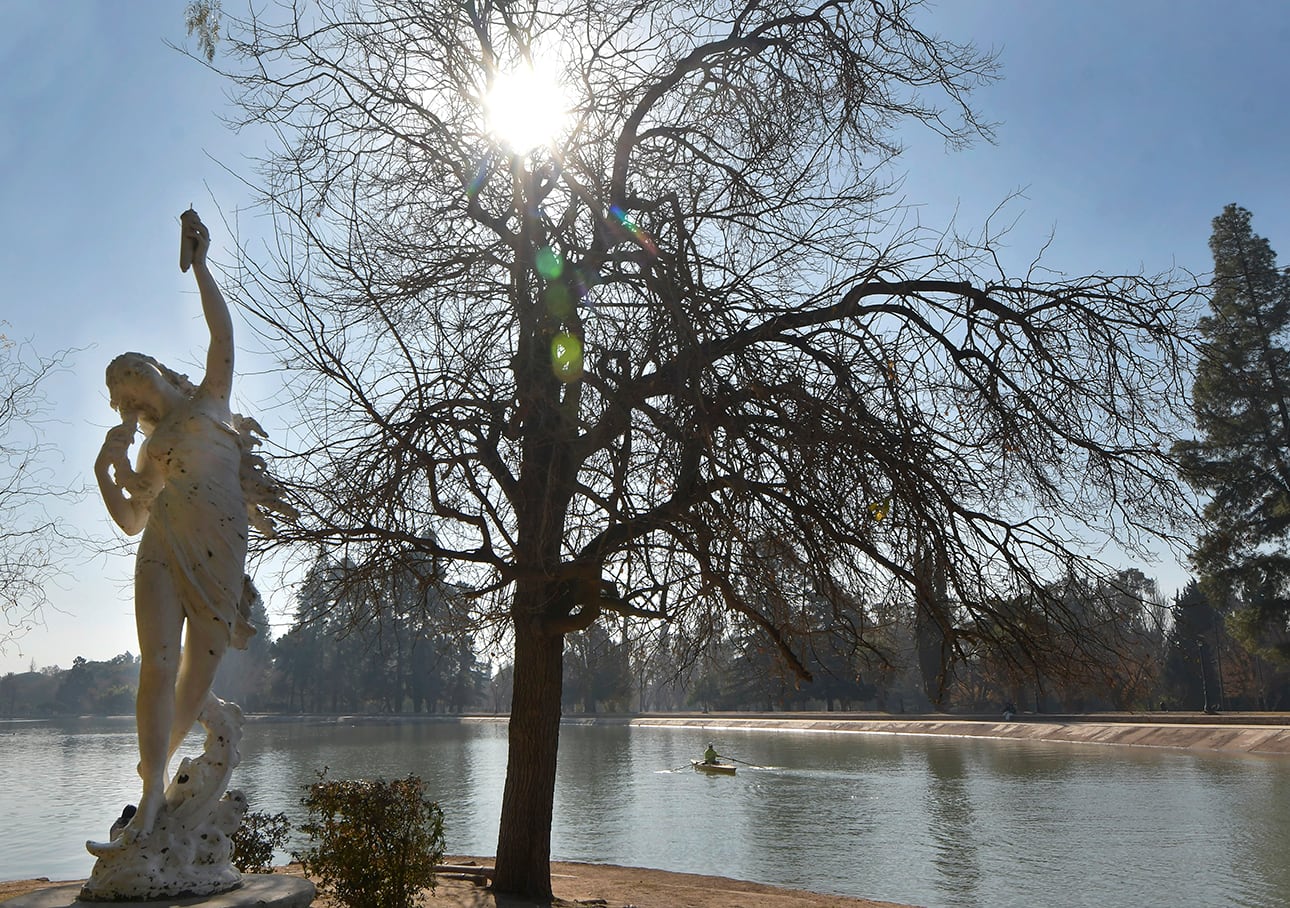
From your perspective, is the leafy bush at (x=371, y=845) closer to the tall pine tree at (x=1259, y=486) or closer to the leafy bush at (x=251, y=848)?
the leafy bush at (x=251, y=848)

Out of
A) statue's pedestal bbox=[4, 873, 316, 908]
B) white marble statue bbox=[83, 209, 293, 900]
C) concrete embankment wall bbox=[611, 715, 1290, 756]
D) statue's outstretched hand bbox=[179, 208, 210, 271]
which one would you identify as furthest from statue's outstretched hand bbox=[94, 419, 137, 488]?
concrete embankment wall bbox=[611, 715, 1290, 756]

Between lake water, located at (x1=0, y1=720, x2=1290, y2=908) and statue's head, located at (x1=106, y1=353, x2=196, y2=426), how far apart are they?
10781 millimetres

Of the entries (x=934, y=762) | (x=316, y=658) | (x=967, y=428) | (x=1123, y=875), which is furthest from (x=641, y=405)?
(x=316, y=658)

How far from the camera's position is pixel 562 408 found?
25.8 feet

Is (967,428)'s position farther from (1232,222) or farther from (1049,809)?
(1232,222)

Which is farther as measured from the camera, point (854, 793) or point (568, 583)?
point (854, 793)

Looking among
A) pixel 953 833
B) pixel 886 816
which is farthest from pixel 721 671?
pixel 886 816

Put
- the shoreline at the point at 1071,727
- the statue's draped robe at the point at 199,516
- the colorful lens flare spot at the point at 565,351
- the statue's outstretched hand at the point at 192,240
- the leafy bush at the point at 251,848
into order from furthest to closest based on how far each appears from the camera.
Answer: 1. the shoreline at the point at 1071,727
2. the leafy bush at the point at 251,848
3. the colorful lens flare spot at the point at 565,351
4. the statue's outstretched hand at the point at 192,240
5. the statue's draped robe at the point at 199,516

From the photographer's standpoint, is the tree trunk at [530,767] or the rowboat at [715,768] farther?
the rowboat at [715,768]

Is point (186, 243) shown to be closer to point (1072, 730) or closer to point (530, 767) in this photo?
point (530, 767)

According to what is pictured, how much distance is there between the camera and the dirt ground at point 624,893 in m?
8.34

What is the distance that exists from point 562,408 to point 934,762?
25.1 metres

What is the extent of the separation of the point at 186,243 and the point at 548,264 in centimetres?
284

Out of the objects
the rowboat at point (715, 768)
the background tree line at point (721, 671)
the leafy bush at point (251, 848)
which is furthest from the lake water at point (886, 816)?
the leafy bush at point (251, 848)
